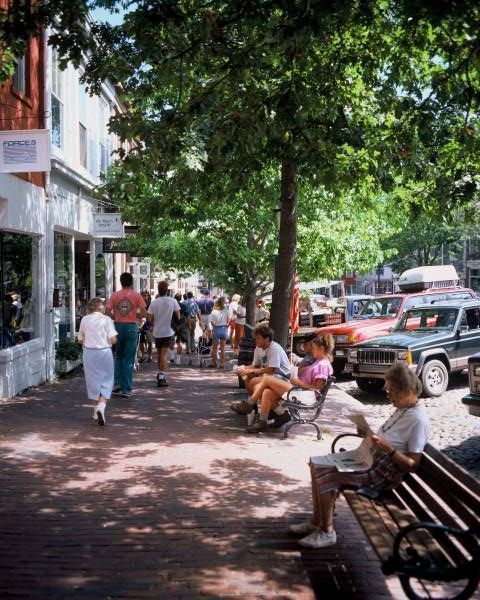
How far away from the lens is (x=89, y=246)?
20141mm

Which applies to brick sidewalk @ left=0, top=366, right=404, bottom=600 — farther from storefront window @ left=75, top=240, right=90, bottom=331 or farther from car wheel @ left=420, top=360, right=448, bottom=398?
storefront window @ left=75, top=240, right=90, bottom=331

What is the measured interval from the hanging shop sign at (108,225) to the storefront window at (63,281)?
1.18 metres

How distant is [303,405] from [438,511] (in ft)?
14.4

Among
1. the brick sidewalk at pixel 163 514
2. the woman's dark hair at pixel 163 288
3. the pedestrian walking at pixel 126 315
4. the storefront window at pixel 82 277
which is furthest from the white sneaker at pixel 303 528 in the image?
the storefront window at pixel 82 277

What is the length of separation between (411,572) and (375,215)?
16152mm

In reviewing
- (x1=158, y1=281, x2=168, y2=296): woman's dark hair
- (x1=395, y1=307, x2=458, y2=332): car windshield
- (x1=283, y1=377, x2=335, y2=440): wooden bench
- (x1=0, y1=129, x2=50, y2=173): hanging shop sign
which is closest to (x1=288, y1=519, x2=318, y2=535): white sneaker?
(x1=283, y1=377, x2=335, y2=440): wooden bench

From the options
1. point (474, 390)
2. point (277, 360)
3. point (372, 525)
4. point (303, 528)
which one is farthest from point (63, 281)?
point (372, 525)

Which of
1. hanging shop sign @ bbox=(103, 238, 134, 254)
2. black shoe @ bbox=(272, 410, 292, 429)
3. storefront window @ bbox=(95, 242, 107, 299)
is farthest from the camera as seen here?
storefront window @ bbox=(95, 242, 107, 299)

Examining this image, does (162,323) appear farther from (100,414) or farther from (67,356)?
(100,414)

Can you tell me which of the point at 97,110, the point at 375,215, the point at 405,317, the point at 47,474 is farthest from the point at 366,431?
the point at 97,110

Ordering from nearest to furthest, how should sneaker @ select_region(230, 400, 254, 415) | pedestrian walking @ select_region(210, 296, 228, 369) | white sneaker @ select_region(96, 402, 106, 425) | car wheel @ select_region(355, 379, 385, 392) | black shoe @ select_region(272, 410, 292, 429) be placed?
black shoe @ select_region(272, 410, 292, 429) → white sneaker @ select_region(96, 402, 106, 425) → sneaker @ select_region(230, 400, 254, 415) → car wheel @ select_region(355, 379, 385, 392) → pedestrian walking @ select_region(210, 296, 228, 369)

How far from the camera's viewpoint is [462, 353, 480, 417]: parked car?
8.34 meters

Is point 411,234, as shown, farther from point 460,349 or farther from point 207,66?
point 207,66

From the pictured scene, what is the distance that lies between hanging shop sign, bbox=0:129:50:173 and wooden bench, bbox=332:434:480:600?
7.77 metres
